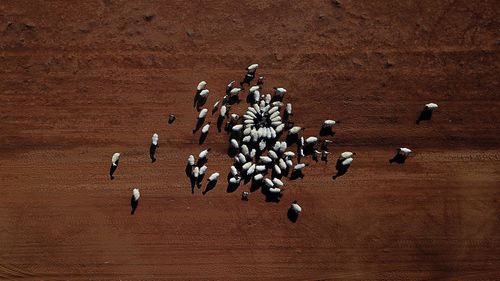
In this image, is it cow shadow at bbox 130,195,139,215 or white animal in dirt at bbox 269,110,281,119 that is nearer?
white animal in dirt at bbox 269,110,281,119

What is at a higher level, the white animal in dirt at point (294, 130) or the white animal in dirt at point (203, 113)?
the white animal in dirt at point (203, 113)

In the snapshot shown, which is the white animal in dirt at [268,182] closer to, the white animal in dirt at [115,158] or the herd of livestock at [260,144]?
the herd of livestock at [260,144]

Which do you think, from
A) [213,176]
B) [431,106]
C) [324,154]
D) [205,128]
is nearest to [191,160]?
[213,176]

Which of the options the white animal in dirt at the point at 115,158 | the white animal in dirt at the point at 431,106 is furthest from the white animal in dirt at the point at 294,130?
the white animal in dirt at the point at 115,158

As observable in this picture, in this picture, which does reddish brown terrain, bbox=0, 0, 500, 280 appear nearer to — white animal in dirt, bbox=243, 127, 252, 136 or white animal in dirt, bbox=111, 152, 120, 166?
white animal in dirt, bbox=111, 152, 120, 166

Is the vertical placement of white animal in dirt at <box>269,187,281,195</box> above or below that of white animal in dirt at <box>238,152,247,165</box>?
below

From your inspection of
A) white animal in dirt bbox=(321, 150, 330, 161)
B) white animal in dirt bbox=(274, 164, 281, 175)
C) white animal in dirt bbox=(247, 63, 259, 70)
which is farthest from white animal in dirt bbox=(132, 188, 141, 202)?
white animal in dirt bbox=(321, 150, 330, 161)
